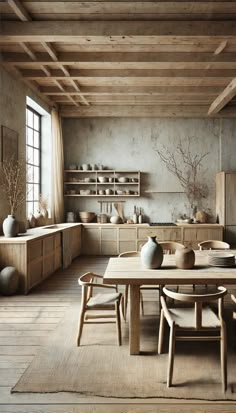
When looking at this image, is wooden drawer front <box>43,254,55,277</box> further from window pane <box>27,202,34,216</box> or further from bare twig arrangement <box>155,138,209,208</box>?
bare twig arrangement <box>155,138,209,208</box>

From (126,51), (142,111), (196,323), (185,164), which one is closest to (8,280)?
(196,323)

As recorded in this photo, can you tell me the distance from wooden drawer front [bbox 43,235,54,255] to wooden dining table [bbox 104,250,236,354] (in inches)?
109

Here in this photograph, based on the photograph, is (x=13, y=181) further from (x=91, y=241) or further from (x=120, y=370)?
(x=120, y=370)

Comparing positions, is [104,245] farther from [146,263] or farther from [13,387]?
[13,387]

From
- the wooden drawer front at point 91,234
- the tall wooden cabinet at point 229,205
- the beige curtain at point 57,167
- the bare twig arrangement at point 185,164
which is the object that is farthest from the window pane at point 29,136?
the tall wooden cabinet at point 229,205

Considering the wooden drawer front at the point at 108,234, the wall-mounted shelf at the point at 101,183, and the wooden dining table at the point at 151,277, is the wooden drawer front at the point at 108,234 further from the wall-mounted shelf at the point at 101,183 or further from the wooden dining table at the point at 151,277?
the wooden dining table at the point at 151,277

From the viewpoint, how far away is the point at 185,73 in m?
6.73

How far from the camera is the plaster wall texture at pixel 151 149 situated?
31.6ft

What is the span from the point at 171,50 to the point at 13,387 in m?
4.87

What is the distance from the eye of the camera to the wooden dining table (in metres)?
3.23

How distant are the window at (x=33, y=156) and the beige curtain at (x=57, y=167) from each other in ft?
1.20

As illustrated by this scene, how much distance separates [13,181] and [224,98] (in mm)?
4576

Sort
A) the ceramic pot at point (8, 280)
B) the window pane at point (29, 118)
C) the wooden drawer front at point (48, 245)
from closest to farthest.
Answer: the ceramic pot at point (8, 280) < the wooden drawer front at point (48, 245) < the window pane at point (29, 118)

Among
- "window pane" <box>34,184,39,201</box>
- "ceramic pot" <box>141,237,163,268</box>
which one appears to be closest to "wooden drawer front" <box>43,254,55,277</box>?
"window pane" <box>34,184,39,201</box>
